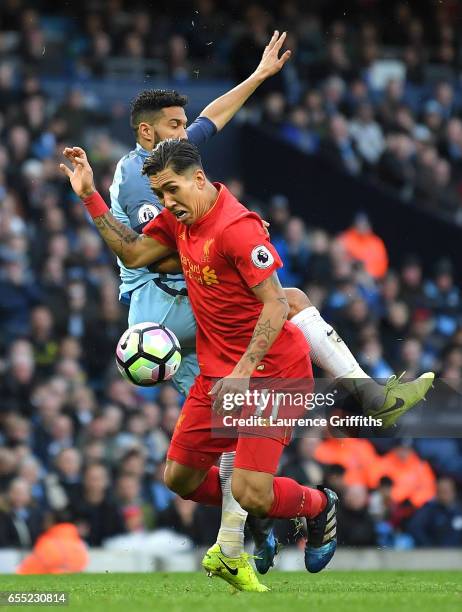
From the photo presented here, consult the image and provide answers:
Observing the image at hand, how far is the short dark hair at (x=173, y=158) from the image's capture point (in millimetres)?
6520

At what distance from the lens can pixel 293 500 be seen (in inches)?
270

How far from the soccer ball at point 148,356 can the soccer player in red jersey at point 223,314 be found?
295 mm

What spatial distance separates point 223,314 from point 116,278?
6132 mm

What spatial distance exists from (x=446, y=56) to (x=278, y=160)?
3781mm

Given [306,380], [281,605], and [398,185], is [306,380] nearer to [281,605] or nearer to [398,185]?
[281,605]

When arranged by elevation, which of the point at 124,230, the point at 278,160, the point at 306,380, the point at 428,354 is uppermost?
the point at 124,230

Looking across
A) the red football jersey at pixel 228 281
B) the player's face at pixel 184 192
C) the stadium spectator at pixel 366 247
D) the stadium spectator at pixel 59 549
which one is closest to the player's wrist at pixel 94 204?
the red football jersey at pixel 228 281

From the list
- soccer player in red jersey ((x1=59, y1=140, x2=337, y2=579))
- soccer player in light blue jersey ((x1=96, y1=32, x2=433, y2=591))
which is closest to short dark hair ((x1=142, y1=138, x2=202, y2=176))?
soccer player in red jersey ((x1=59, y1=140, x2=337, y2=579))

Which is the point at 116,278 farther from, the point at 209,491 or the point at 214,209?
the point at 214,209

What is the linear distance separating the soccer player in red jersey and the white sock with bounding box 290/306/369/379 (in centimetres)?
55

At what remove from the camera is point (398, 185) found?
53.2ft

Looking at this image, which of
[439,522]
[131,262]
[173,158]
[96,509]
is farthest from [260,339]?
[439,522]

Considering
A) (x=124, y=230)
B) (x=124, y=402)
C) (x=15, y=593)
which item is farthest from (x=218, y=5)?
(x=15, y=593)

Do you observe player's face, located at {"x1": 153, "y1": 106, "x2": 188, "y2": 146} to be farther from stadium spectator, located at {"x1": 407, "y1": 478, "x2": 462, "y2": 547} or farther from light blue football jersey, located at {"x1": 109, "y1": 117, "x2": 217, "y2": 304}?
stadium spectator, located at {"x1": 407, "y1": 478, "x2": 462, "y2": 547}
